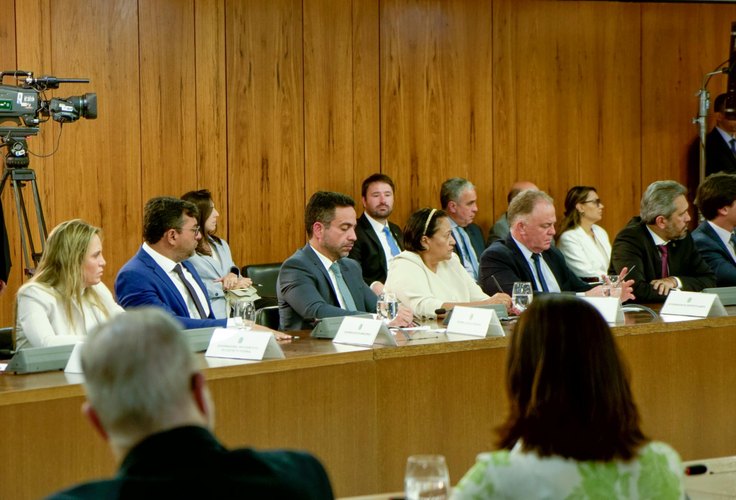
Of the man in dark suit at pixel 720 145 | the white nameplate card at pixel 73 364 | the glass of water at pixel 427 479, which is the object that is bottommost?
the glass of water at pixel 427 479

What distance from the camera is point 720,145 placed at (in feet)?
26.0

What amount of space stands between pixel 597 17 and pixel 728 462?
19.3ft

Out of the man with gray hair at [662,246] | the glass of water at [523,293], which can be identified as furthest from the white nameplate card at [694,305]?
the man with gray hair at [662,246]

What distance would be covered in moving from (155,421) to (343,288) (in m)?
3.13

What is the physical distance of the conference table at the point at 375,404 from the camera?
2.63 m

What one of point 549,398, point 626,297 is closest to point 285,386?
point 549,398

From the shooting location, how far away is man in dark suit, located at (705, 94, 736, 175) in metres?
7.87

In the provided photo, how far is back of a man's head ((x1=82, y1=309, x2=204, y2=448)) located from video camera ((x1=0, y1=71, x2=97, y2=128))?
3.98 meters

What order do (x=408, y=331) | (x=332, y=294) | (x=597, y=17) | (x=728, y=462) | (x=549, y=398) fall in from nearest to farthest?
(x=549, y=398)
(x=728, y=462)
(x=408, y=331)
(x=332, y=294)
(x=597, y=17)

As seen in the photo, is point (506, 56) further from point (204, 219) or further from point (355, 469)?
point (355, 469)

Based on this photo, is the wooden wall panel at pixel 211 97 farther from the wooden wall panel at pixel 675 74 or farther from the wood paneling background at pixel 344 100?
the wooden wall panel at pixel 675 74

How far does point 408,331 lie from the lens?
378 centimetres

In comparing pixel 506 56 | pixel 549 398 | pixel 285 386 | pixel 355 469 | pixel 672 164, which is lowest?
pixel 355 469

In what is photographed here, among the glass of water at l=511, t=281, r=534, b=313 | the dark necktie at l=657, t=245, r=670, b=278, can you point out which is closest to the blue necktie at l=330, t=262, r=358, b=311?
the glass of water at l=511, t=281, r=534, b=313
